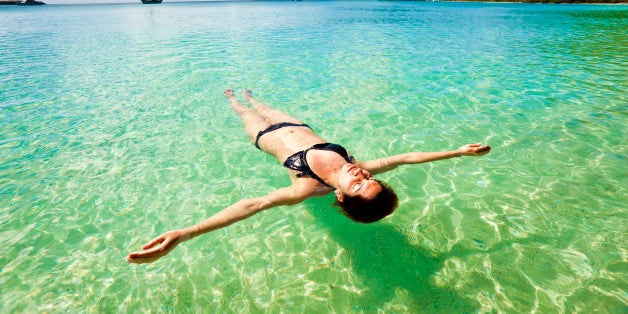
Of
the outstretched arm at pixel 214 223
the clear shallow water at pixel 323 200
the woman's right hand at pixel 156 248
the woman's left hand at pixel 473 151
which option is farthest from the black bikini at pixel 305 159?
the woman's right hand at pixel 156 248

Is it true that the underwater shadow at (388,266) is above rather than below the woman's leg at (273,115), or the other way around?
below

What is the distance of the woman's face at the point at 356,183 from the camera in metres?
3.21

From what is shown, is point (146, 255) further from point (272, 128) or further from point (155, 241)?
point (272, 128)

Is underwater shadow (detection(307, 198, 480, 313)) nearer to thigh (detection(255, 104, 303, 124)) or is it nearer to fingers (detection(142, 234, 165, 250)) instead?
fingers (detection(142, 234, 165, 250))

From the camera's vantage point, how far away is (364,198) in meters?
3.19

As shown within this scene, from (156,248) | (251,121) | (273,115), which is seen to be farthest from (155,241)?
(273,115)

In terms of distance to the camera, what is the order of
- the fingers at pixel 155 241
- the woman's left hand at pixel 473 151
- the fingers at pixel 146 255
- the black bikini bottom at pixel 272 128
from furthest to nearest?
the black bikini bottom at pixel 272 128 < the woman's left hand at pixel 473 151 < the fingers at pixel 155 241 < the fingers at pixel 146 255

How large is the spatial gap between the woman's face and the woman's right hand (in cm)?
172

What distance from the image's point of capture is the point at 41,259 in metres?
3.51

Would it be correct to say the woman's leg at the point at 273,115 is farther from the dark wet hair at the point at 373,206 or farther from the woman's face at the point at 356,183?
the dark wet hair at the point at 373,206

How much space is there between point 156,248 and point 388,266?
2.40 meters

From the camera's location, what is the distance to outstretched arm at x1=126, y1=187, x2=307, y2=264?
2424 millimetres

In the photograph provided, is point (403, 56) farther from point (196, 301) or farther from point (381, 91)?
point (196, 301)

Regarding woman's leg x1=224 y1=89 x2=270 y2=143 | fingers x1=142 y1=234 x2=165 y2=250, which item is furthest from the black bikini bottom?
fingers x1=142 y1=234 x2=165 y2=250
